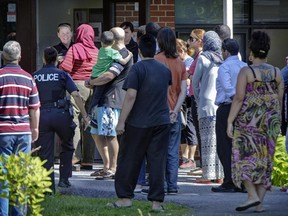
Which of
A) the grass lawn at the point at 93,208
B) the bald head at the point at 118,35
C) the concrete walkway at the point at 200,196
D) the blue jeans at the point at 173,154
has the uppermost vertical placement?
the bald head at the point at 118,35

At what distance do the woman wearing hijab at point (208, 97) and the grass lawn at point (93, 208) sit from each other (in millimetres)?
1978

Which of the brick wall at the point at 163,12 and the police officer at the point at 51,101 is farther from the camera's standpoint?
the brick wall at the point at 163,12

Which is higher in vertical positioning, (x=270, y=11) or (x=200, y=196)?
(x=270, y=11)

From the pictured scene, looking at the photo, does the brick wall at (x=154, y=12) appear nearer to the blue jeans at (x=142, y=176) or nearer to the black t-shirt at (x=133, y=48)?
the black t-shirt at (x=133, y=48)

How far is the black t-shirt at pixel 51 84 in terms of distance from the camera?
12.4 m

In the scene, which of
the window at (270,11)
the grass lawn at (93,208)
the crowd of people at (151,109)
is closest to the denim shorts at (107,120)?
the crowd of people at (151,109)

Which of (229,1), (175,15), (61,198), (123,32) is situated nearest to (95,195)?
(61,198)

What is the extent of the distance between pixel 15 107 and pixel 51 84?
2.14 metres

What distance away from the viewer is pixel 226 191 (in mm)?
12898

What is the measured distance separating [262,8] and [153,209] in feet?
23.2

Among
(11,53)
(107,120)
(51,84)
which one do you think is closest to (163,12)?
(107,120)

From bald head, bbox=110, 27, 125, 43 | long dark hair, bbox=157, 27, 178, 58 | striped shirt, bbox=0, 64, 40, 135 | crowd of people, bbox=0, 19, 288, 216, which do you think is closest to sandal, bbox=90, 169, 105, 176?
crowd of people, bbox=0, 19, 288, 216

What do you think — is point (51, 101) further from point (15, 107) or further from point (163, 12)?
point (163, 12)

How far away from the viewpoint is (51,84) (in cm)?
1241
